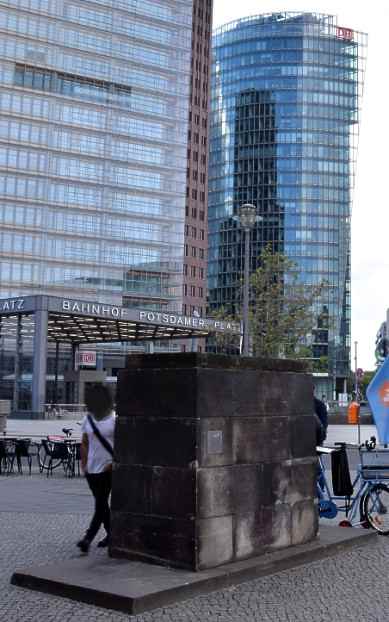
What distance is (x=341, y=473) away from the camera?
9.81m

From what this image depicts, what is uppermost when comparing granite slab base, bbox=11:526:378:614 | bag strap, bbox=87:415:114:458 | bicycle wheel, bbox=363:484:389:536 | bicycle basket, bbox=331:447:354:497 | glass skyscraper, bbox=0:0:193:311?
glass skyscraper, bbox=0:0:193:311

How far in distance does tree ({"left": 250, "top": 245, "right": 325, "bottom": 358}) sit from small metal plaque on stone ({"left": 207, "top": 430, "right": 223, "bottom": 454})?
3945 cm

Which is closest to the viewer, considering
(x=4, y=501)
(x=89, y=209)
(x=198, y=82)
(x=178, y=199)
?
(x=4, y=501)

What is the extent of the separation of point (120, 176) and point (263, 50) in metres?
80.2

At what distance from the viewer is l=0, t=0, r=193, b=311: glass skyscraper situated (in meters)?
81.3

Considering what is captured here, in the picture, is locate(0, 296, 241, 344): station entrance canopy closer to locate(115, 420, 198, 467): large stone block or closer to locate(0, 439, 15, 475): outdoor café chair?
locate(0, 439, 15, 475): outdoor café chair

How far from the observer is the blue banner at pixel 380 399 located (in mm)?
10172

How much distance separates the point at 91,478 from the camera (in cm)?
830

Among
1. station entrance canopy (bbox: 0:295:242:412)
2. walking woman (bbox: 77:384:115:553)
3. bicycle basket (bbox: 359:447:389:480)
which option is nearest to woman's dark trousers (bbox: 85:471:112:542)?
walking woman (bbox: 77:384:115:553)

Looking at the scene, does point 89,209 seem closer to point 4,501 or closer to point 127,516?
point 4,501

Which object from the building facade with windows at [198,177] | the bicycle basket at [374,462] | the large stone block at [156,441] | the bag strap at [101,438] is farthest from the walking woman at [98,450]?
the building facade with windows at [198,177]

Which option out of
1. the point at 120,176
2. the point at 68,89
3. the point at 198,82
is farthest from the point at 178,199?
the point at 198,82

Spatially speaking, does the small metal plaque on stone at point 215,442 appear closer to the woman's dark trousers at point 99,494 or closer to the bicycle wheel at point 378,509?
the woman's dark trousers at point 99,494

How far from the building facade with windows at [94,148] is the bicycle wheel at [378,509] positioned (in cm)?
7356
